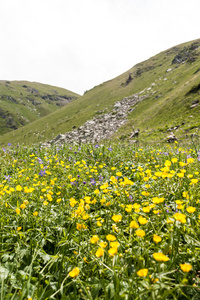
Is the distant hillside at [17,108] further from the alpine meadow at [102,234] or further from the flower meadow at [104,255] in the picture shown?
the flower meadow at [104,255]

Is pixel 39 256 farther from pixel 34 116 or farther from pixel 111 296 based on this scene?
pixel 34 116

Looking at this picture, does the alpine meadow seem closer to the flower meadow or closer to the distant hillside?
the flower meadow

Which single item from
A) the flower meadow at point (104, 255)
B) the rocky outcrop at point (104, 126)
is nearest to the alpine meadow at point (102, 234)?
the flower meadow at point (104, 255)

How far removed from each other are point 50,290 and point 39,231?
2.30 ft

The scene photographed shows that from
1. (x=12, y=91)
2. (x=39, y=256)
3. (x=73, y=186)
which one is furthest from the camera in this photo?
(x=12, y=91)

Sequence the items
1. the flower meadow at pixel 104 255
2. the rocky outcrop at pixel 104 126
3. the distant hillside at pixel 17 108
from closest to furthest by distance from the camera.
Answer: the flower meadow at pixel 104 255 < the rocky outcrop at pixel 104 126 < the distant hillside at pixel 17 108

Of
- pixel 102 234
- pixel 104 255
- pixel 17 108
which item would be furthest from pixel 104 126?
pixel 17 108

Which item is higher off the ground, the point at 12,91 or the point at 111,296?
the point at 12,91

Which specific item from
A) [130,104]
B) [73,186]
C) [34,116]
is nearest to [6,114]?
[34,116]

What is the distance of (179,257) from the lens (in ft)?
6.01

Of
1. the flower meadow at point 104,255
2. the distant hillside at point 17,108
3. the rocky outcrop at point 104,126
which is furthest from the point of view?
the distant hillside at point 17,108

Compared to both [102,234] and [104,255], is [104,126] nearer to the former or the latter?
[102,234]

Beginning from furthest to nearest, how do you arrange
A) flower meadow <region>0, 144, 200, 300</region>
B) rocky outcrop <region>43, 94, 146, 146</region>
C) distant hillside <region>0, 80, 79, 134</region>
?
1. distant hillside <region>0, 80, 79, 134</region>
2. rocky outcrop <region>43, 94, 146, 146</region>
3. flower meadow <region>0, 144, 200, 300</region>

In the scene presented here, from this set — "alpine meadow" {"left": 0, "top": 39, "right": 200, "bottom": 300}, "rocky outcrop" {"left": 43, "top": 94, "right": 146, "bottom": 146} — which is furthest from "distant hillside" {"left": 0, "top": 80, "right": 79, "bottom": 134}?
"alpine meadow" {"left": 0, "top": 39, "right": 200, "bottom": 300}
